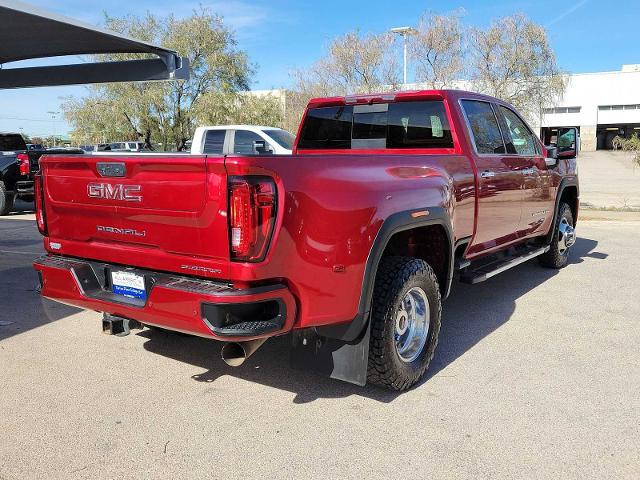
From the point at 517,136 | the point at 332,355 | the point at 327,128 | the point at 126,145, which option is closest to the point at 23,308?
the point at 327,128

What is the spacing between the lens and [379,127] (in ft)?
17.1

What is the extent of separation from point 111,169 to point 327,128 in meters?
2.80

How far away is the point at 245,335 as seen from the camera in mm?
2789

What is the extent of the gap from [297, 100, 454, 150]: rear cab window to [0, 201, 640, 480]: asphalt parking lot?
1665mm

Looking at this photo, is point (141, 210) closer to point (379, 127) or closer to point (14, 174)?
point (379, 127)

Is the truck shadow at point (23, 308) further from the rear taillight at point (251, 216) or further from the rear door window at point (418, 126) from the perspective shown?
the rear door window at point (418, 126)

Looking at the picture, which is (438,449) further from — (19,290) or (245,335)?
(19,290)

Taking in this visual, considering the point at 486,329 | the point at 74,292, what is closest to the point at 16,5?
the point at 74,292

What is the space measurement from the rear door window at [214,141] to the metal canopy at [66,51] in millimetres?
4054

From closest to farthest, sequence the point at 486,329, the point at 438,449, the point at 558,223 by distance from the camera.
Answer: the point at 438,449 < the point at 486,329 < the point at 558,223

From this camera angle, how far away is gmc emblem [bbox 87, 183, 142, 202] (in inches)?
122

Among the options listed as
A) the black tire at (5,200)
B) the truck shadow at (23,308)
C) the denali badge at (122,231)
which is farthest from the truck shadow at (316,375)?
the black tire at (5,200)

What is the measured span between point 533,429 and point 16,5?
20.3 ft

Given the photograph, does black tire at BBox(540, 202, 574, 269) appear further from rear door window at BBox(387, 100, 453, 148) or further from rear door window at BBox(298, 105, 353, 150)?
rear door window at BBox(298, 105, 353, 150)
